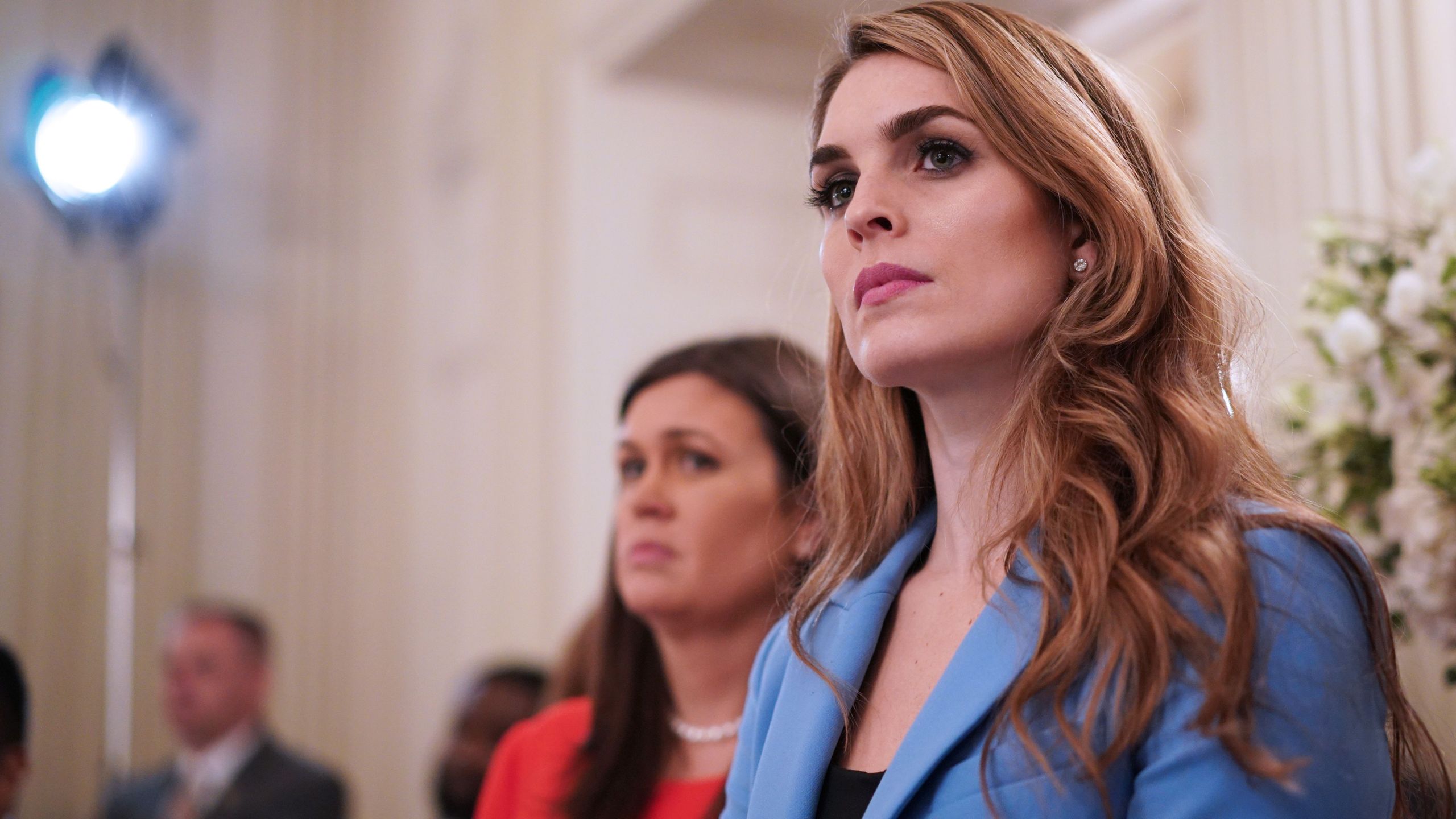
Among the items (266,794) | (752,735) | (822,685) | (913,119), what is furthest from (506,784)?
(266,794)

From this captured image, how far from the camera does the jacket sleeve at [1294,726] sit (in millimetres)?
1098

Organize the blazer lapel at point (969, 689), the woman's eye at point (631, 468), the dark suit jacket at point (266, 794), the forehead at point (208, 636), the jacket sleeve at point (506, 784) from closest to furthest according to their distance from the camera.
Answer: the blazer lapel at point (969, 689)
the woman's eye at point (631, 468)
the jacket sleeve at point (506, 784)
the dark suit jacket at point (266, 794)
the forehead at point (208, 636)

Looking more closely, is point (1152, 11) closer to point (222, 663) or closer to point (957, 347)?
point (957, 347)

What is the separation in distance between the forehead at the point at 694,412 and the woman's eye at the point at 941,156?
2.81 ft

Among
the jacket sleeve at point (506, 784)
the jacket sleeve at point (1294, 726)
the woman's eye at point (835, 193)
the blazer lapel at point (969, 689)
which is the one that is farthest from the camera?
the jacket sleeve at point (506, 784)

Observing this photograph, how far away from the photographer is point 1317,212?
2.57 metres

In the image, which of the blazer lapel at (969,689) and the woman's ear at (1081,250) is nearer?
the blazer lapel at (969,689)

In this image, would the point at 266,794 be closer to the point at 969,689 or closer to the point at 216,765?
the point at 216,765

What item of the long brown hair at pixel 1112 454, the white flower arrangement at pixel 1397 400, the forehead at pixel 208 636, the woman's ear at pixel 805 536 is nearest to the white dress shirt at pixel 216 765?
the forehead at pixel 208 636

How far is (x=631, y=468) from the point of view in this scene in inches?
90.8

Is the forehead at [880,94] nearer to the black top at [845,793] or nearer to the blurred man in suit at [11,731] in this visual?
the black top at [845,793]

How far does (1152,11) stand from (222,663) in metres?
3.95

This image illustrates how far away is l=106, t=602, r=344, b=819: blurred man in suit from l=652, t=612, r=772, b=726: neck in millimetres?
2516

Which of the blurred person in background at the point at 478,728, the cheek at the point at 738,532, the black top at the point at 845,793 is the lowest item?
the blurred person in background at the point at 478,728
